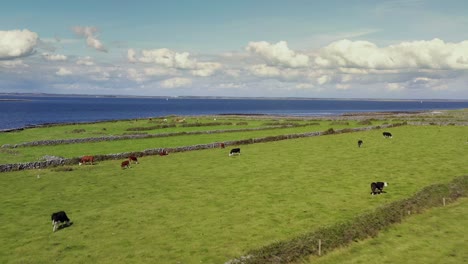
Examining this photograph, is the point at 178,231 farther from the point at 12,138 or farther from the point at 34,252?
the point at 12,138

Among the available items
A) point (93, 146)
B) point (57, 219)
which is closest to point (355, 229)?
point (57, 219)

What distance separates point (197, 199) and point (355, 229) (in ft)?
39.3

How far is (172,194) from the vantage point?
31047 mm

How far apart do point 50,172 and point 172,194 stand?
1713cm

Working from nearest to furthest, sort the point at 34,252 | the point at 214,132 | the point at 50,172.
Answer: the point at 34,252 → the point at 50,172 → the point at 214,132

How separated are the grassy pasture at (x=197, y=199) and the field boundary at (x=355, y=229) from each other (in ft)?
4.08

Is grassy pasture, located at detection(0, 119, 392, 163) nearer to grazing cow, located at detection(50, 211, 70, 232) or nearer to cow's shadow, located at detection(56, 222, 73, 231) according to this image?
cow's shadow, located at detection(56, 222, 73, 231)

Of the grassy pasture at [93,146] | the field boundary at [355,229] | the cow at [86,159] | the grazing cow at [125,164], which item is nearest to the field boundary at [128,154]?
the cow at [86,159]

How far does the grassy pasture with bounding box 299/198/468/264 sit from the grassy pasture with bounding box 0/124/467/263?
2534 millimetres

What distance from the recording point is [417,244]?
21781 millimetres

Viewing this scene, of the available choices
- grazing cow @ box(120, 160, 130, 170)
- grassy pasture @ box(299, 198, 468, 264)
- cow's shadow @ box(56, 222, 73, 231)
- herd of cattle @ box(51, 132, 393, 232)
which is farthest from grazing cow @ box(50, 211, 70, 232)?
grazing cow @ box(120, 160, 130, 170)

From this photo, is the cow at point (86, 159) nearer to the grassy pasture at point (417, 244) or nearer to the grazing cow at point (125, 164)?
the grazing cow at point (125, 164)

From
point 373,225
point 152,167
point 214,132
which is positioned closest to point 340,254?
point 373,225

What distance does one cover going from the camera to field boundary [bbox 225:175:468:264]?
749 inches
